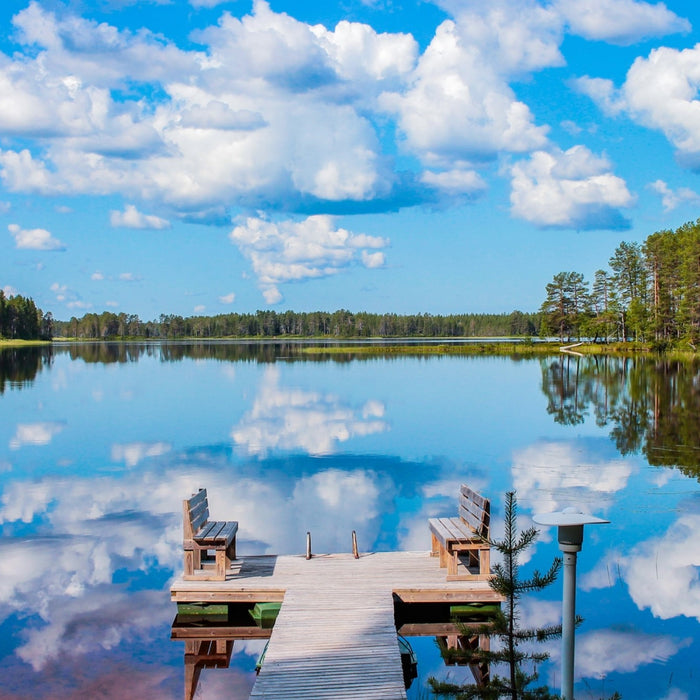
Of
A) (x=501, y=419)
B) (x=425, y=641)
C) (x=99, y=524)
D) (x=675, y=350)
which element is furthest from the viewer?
(x=675, y=350)

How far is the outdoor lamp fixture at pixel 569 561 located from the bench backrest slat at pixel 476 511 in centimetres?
391

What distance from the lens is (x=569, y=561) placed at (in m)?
5.95

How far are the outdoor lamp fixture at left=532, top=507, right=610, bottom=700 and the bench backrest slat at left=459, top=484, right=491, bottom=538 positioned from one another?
3915mm

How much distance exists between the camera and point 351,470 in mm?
20656

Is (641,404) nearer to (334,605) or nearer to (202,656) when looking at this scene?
(334,605)

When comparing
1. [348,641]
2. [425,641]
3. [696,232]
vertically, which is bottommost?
[425,641]

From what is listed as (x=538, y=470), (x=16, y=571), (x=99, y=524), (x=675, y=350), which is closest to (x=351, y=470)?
(x=538, y=470)

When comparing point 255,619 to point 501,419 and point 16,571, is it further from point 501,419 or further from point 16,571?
point 501,419

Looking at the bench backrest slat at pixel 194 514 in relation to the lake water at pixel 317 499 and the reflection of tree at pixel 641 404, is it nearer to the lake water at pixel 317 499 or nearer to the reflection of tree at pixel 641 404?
the lake water at pixel 317 499

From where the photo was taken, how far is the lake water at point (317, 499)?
9.38m

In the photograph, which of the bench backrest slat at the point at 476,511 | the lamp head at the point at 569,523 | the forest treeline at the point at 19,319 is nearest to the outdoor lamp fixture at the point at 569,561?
the lamp head at the point at 569,523

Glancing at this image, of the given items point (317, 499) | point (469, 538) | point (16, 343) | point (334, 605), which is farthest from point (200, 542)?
point (16, 343)

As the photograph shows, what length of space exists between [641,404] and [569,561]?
98.2 ft

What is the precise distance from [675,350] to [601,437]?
51.8m
